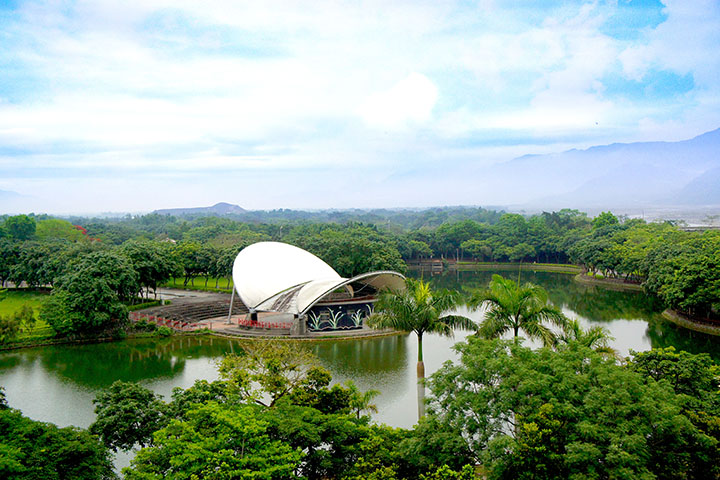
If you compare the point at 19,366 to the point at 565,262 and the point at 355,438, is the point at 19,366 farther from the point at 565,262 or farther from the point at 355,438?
the point at 565,262

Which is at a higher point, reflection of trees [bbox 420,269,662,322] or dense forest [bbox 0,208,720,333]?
dense forest [bbox 0,208,720,333]

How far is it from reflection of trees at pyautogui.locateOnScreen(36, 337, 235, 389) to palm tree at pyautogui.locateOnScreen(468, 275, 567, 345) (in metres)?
14.3

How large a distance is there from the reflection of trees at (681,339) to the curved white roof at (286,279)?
1389 centimetres

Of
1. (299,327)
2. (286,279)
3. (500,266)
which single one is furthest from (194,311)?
(500,266)

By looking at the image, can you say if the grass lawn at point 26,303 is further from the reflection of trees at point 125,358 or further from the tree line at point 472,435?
the tree line at point 472,435

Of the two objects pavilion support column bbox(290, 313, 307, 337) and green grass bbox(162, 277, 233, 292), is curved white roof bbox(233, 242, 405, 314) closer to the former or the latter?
pavilion support column bbox(290, 313, 307, 337)

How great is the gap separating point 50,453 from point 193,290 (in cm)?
3477

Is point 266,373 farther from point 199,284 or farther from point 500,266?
point 500,266

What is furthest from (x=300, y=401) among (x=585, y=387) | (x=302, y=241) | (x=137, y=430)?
(x=302, y=241)

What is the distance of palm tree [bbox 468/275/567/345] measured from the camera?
A: 1403 centimetres

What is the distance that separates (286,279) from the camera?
100ft

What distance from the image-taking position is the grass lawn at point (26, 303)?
26.7 m

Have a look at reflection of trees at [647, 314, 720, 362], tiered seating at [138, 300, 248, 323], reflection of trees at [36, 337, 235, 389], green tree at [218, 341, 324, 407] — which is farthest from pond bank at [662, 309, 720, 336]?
tiered seating at [138, 300, 248, 323]

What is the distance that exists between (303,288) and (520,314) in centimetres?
1649
